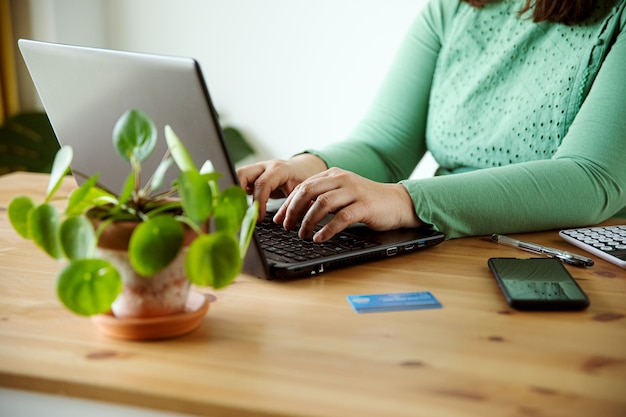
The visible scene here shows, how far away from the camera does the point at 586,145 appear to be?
1.12 m

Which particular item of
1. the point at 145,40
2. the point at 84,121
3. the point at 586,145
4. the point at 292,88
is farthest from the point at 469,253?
the point at 145,40

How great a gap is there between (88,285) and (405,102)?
1.04 meters

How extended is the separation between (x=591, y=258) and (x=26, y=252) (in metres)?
0.73

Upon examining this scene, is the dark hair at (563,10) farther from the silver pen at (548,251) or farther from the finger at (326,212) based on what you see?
the finger at (326,212)

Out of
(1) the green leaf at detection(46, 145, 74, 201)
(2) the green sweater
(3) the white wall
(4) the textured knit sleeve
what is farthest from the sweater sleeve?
(3) the white wall

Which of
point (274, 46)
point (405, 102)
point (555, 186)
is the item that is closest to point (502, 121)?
point (405, 102)

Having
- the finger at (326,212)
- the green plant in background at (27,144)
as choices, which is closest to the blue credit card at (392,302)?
the finger at (326,212)

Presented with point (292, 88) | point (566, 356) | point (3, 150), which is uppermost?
point (566, 356)

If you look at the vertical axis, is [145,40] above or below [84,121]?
below

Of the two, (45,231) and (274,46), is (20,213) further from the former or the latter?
(274,46)

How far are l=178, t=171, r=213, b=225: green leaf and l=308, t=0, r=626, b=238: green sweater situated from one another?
461 millimetres

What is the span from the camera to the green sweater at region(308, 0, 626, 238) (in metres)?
1.04

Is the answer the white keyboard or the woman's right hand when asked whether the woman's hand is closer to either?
the woman's right hand

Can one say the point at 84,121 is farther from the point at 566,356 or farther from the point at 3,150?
the point at 3,150
